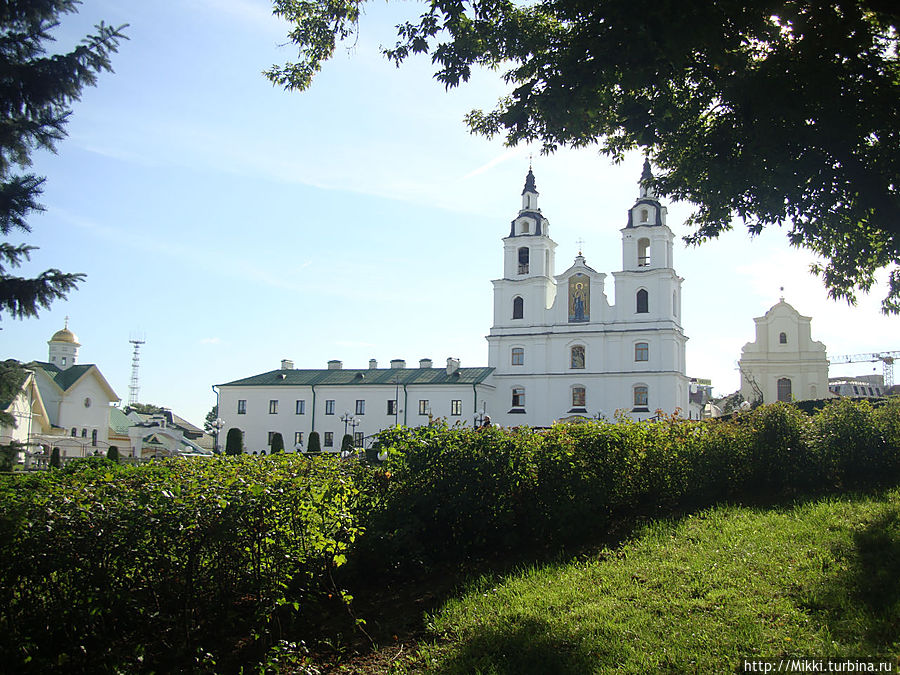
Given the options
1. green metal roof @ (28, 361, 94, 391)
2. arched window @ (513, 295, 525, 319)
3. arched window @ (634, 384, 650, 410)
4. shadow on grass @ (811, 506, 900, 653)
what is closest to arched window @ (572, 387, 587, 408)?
arched window @ (634, 384, 650, 410)

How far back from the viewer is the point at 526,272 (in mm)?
52812

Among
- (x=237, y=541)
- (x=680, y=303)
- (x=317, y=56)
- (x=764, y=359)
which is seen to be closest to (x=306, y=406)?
(x=680, y=303)

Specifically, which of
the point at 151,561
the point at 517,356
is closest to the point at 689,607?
the point at 151,561

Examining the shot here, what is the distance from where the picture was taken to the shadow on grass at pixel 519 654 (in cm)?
446

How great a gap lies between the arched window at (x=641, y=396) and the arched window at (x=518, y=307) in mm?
9954

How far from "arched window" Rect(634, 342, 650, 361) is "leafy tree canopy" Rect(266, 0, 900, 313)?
40.3m

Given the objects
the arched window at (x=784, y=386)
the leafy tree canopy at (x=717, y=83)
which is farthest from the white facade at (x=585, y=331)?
the leafy tree canopy at (x=717, y=83)

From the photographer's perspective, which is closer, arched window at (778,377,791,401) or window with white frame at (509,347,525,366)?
arched window at (778,377,791,401)

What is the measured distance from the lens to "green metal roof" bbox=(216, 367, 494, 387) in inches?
2036

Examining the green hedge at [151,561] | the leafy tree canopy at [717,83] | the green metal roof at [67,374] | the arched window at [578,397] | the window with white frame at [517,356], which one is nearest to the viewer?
the green hedge at [151,561]

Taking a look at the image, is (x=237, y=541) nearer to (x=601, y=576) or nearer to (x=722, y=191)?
(x=601, y=576)

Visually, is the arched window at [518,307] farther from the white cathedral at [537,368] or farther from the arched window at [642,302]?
the arched window at [642,302]

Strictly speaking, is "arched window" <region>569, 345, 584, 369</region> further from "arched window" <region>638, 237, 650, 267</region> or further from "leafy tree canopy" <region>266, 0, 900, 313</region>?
"leafy tree canopy" <region>266, 0, 900, 313</region>

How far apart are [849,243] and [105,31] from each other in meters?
9.65
